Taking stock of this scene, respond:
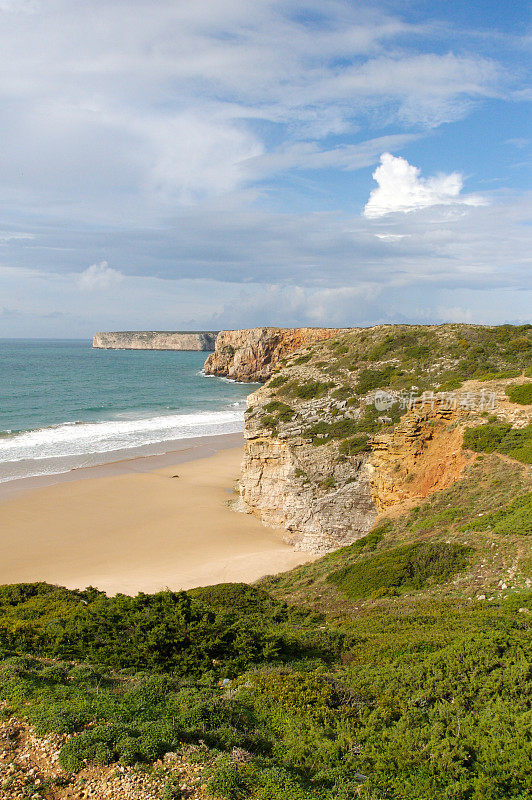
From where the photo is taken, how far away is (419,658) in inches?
341

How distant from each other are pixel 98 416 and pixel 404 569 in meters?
47.2

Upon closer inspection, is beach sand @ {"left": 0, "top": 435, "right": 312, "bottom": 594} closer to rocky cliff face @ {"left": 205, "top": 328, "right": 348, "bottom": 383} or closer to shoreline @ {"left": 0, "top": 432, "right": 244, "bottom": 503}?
shoreline @ {"left": 0, "top": 432, "right": 244, "bottom": 503}

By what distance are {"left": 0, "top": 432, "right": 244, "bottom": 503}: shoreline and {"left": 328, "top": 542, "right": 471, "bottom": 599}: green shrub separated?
22298 mm

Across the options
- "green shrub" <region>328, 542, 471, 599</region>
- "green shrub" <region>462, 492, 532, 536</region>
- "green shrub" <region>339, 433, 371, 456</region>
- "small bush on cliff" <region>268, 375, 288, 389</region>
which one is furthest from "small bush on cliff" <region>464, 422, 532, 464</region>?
"small bush on cliff" <region>268, 375, 288, 389</region>

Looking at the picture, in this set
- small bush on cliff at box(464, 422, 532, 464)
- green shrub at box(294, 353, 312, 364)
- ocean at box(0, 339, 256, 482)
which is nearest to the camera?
small bush on cliff at box(464, 422, 532, 464)

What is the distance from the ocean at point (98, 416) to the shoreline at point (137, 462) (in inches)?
25.9

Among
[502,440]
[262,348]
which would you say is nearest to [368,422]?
[502,440]

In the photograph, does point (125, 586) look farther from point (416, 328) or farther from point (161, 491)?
point (416, 328)

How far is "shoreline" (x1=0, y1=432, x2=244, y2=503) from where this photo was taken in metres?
31.7

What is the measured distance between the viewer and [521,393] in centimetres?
2050

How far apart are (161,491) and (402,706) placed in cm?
2498

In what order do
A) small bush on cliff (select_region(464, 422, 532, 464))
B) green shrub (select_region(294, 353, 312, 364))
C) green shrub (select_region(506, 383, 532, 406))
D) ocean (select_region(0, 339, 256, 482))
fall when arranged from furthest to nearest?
ocean (select_region(0, 339, 256, 482)) < green shrub (select_region(294, 353, 312, 364)) < green shrub (select_region(506, 383, 532, 406)) < small bush on cliff (select_region(464, 422, 532, 464))

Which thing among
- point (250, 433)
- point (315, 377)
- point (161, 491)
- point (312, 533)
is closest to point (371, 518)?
point (312, 533)

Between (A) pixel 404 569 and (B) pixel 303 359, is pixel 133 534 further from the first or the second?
(B) pixel 303 359
